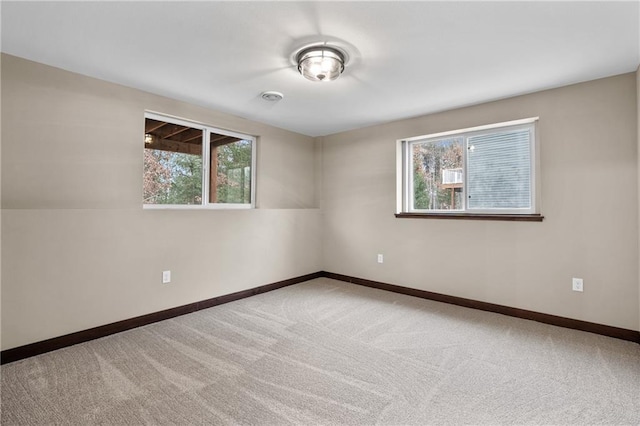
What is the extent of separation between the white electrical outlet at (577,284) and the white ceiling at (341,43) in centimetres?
179

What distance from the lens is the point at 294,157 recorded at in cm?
471

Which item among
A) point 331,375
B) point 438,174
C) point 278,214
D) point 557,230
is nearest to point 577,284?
point 557,230

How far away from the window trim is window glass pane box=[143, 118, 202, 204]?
2512 millimetres

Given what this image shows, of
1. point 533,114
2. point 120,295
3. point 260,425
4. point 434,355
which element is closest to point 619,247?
point 533,114

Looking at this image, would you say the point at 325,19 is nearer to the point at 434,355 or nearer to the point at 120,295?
the point at 434,355

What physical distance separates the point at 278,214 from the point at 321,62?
7.90 feet

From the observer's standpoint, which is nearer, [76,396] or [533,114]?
[76,396]

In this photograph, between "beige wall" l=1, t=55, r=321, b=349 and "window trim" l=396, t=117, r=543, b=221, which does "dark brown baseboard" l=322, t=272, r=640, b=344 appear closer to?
"window trim" l=396, t=117, r=543, b=221

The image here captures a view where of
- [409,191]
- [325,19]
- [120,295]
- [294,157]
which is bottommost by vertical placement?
[120,295]

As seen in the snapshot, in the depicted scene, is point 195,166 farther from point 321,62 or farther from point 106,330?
point 321,62

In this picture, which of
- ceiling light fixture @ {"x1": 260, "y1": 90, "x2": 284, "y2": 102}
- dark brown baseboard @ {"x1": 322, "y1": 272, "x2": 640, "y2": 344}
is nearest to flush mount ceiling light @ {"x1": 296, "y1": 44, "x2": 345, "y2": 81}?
ceiling light fixture @ {"x1": 260, "y1": 90, "x2": 284, "y2": 102}

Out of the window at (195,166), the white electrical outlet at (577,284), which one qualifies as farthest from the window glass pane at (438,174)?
the window at (195,166)

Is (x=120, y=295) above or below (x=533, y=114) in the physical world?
below

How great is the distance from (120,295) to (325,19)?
280 cm
